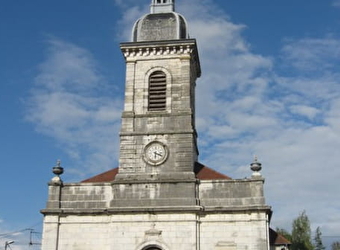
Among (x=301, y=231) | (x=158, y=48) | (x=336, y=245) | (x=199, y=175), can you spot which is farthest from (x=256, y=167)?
(x=336, y=245)

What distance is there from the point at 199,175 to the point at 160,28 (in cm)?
787

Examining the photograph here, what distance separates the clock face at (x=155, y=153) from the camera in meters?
24.4

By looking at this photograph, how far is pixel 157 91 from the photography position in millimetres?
25906

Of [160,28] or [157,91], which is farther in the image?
[160,28]

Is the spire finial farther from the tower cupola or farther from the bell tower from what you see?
the bell tower

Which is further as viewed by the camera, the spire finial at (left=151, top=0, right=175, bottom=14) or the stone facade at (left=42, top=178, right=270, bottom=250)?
the spire finial at (left=151, top=0, right=175, bottom=14)

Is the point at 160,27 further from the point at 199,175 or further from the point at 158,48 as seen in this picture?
the point at 199,175

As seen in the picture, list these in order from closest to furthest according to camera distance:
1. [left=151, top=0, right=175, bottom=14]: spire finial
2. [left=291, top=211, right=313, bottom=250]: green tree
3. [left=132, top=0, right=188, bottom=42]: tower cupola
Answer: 1. [left=132, top=0, right=188, bottom=42]: tower cupola
2. [left=151, top=0, right=175, bottom=14]: spire finial
3. [left=291, top=211, right=313, bottom=250]: green tree

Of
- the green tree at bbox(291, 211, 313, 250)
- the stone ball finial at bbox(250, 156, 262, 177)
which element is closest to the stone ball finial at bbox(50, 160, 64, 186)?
the stone ball finial at bbox(250, 156, 262, 177)

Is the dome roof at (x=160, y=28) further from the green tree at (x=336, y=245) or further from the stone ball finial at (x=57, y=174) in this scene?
the green tree at (x=336, y=245)

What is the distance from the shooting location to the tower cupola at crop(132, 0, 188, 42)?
2656 centimetres

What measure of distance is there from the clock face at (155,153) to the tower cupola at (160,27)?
18.6 feet

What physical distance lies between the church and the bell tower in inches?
1.9

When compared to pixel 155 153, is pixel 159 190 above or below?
below
